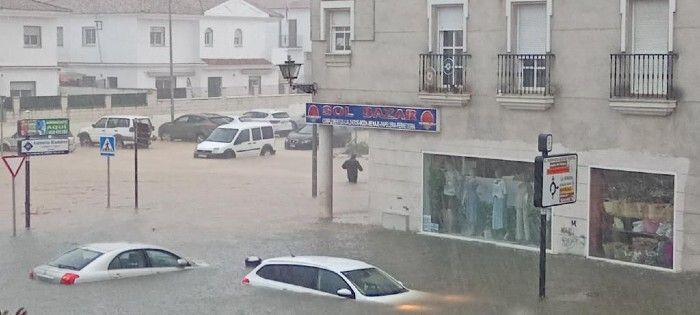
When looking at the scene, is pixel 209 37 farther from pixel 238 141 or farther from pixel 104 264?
pixel 104 264

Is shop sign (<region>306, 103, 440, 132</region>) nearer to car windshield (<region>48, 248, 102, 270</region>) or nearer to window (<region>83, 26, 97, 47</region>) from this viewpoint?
car windshield (<region>48, 248, 102, 270</region>)

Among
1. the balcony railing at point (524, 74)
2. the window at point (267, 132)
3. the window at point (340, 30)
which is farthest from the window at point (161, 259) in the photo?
the window at point (267, 132)

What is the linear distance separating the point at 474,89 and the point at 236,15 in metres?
53.3

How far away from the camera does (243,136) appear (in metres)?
Result: 51.0

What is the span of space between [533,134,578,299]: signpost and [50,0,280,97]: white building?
49.6 metres

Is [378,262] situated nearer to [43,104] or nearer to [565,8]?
[565,8]

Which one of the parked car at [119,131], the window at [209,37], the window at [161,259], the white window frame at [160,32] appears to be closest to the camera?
the window at [161,259]

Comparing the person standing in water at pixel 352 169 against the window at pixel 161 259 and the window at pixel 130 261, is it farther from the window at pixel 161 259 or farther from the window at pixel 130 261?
the window at pixel 130 261

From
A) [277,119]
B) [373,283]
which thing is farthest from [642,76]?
[277,119]

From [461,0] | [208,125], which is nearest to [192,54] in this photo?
[208,125]

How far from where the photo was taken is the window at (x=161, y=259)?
74.0ft

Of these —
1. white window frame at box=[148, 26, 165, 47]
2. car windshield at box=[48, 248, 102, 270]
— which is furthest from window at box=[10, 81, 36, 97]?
car windshield at box=[48, 248, 102, 270]

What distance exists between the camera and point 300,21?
90562 millimetres

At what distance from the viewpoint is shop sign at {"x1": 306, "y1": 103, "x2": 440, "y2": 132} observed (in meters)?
28.1
